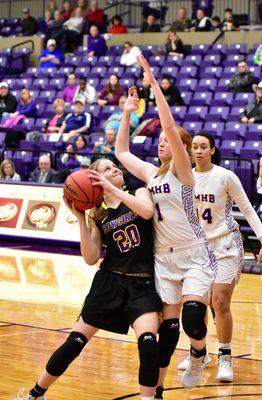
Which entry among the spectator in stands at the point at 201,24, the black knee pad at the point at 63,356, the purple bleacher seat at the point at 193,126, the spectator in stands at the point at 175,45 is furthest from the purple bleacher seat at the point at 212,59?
the black knee pad at the point at 63,356

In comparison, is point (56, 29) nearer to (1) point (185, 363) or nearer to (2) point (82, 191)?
(1) point (185, 363)

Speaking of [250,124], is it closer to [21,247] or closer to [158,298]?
[21,247]

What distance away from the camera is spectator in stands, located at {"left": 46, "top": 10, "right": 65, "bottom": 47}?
2422cm

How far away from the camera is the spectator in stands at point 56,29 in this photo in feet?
79.5

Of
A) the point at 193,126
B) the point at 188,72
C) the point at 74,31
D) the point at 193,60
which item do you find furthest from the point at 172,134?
the point at 74,31

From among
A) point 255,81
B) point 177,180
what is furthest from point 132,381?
point 255,81

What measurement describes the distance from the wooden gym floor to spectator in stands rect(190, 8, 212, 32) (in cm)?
1050

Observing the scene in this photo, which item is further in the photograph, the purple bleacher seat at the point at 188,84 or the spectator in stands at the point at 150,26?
the spectator in stands at the point at 150,26

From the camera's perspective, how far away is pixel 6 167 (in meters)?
16.8

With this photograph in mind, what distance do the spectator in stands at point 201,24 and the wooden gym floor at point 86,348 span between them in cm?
1050

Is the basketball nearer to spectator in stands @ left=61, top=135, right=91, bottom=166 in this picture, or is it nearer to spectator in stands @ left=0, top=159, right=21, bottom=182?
spectator in stands @ left=0, top=159, right=21, bottom=182

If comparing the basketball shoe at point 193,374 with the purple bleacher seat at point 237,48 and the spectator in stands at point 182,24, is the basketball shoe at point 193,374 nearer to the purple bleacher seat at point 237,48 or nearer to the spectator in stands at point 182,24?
the purple bleacher seat at point 237,48

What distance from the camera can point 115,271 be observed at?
579 centimetres

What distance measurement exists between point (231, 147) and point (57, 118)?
4.63 meters
